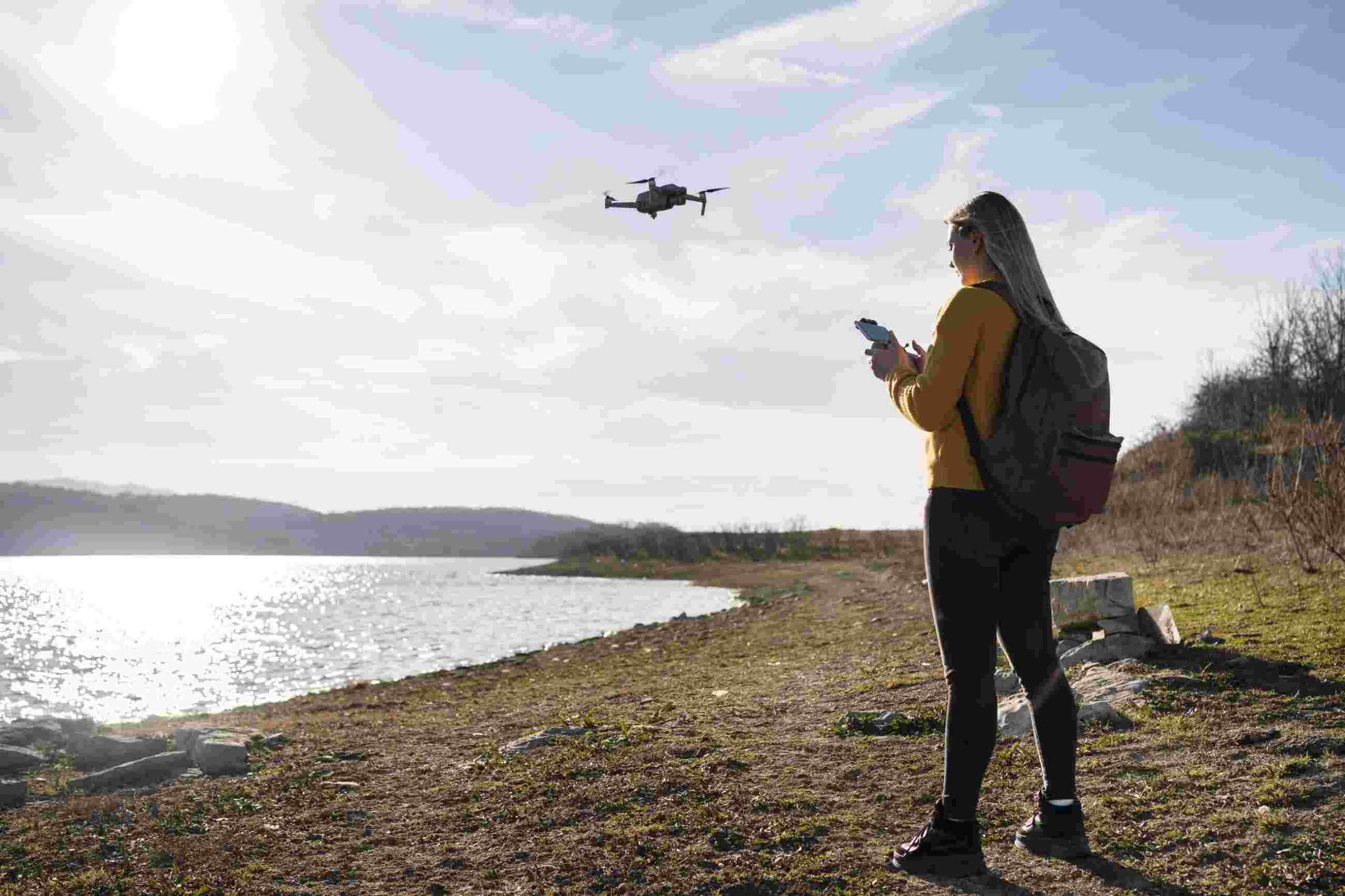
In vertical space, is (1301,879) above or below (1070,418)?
below

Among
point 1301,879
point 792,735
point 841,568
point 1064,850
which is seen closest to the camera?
point 1301,879

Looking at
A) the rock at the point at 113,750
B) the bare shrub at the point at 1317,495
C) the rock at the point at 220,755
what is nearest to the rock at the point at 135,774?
the rock at the point at 220,755

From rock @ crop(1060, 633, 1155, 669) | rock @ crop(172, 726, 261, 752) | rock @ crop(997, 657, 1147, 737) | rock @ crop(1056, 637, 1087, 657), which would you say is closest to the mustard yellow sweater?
rock @ crop(997, 657, 1147, 737)

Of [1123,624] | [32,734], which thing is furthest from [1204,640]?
[32,734]

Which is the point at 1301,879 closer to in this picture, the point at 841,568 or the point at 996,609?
the point at 996,609

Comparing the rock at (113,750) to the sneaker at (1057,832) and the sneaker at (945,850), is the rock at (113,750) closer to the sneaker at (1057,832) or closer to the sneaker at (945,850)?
the sneaker at (945,850)

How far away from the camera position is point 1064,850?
3586mm

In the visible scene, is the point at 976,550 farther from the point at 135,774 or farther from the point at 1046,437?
the point at 135,774

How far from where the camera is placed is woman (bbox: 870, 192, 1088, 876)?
10.7ft

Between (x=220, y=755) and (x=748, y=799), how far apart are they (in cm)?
440

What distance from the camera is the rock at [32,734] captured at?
27.1ft

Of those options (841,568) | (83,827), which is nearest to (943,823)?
(83,827)

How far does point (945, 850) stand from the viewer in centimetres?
345

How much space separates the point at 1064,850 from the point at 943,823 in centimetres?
57
